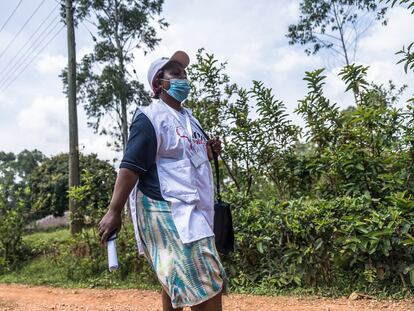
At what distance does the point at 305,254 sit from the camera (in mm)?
4586

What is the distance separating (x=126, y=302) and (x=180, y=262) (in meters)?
3.39

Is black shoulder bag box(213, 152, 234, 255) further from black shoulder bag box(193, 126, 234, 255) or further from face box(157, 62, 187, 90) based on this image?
face box(157, 62, 187, 90)

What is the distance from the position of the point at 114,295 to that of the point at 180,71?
3827 mm

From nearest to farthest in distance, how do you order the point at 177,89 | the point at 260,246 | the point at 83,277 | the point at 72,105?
the point at 177,89 < the point at 260,246 < the point at 83,277 < the point at 72,105

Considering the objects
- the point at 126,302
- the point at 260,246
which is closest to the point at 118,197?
the point at 260,246

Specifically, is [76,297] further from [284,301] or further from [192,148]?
[192,148]

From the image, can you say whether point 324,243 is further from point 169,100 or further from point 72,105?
point 72,105

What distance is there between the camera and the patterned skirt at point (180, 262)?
70.6 inches

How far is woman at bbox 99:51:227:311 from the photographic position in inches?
71.0

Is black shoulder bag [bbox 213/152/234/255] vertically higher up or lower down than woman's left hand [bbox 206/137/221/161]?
lower down

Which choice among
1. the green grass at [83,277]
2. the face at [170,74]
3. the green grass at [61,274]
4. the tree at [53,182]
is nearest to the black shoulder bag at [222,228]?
the face at [170,74]

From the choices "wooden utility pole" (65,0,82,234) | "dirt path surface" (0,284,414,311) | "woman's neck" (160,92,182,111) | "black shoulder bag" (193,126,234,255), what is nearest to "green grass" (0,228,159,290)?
"dirt path surface" (0,284,414,311)

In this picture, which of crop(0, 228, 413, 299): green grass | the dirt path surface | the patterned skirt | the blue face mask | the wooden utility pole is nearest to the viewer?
the patterned skirt

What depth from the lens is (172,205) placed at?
1860 millimetres
